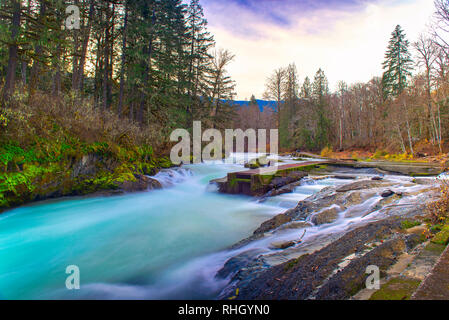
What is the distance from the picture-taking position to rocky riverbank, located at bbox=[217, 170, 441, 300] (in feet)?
7.26

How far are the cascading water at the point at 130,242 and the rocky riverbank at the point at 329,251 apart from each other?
0.18 m

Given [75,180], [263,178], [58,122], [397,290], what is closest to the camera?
[397,290]

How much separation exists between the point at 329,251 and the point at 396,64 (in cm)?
4272

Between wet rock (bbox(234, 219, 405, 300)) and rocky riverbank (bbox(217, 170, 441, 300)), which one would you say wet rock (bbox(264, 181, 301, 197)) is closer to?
rocky riverbank (bbox(217, 170, 441, 300))

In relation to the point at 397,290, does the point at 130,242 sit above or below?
below

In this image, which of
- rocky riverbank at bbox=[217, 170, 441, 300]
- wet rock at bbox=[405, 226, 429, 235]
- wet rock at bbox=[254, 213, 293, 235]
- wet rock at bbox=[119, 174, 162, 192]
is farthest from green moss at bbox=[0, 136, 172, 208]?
wet rock at bbox=[405, 226, 429, 235]

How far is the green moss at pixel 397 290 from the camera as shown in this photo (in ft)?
5.44

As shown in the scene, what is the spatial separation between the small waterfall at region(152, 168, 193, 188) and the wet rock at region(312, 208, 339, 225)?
800cm

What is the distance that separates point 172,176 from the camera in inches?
503
